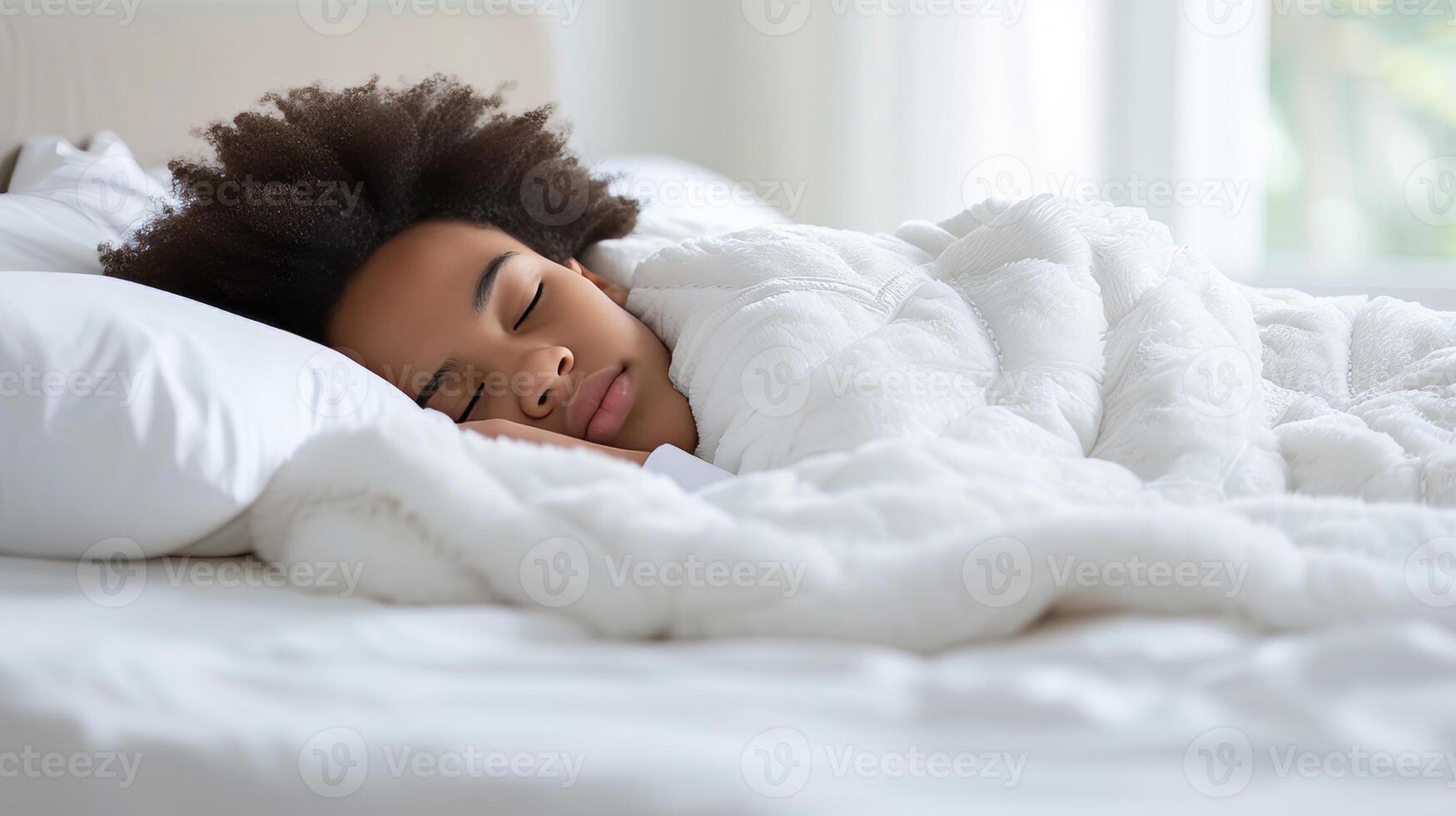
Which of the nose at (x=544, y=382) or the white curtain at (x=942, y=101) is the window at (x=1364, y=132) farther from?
Answer: the nose at (x=544, y=382)

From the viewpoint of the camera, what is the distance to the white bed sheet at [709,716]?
1.46 ft

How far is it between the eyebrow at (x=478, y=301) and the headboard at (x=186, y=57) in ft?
2.32

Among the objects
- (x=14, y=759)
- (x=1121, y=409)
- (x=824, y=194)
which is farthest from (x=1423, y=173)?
(x=14, y=759)

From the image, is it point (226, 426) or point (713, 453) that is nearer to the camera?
point (226, 426)

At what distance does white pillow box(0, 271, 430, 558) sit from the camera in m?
0.65

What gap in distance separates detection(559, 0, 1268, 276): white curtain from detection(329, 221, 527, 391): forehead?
149cm

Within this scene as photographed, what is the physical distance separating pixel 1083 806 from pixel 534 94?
1.87 m

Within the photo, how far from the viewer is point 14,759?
1.70 ft

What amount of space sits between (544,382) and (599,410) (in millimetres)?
63

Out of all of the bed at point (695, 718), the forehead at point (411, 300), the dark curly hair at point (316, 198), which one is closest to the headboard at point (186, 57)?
the dark curly hair at point (316, 198)

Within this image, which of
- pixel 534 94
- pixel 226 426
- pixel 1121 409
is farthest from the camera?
pixel 534 94

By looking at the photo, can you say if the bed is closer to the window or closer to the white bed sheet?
the white bed sheet

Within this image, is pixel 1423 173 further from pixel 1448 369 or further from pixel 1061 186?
pixel 1448 369

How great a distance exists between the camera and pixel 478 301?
3.21ft
